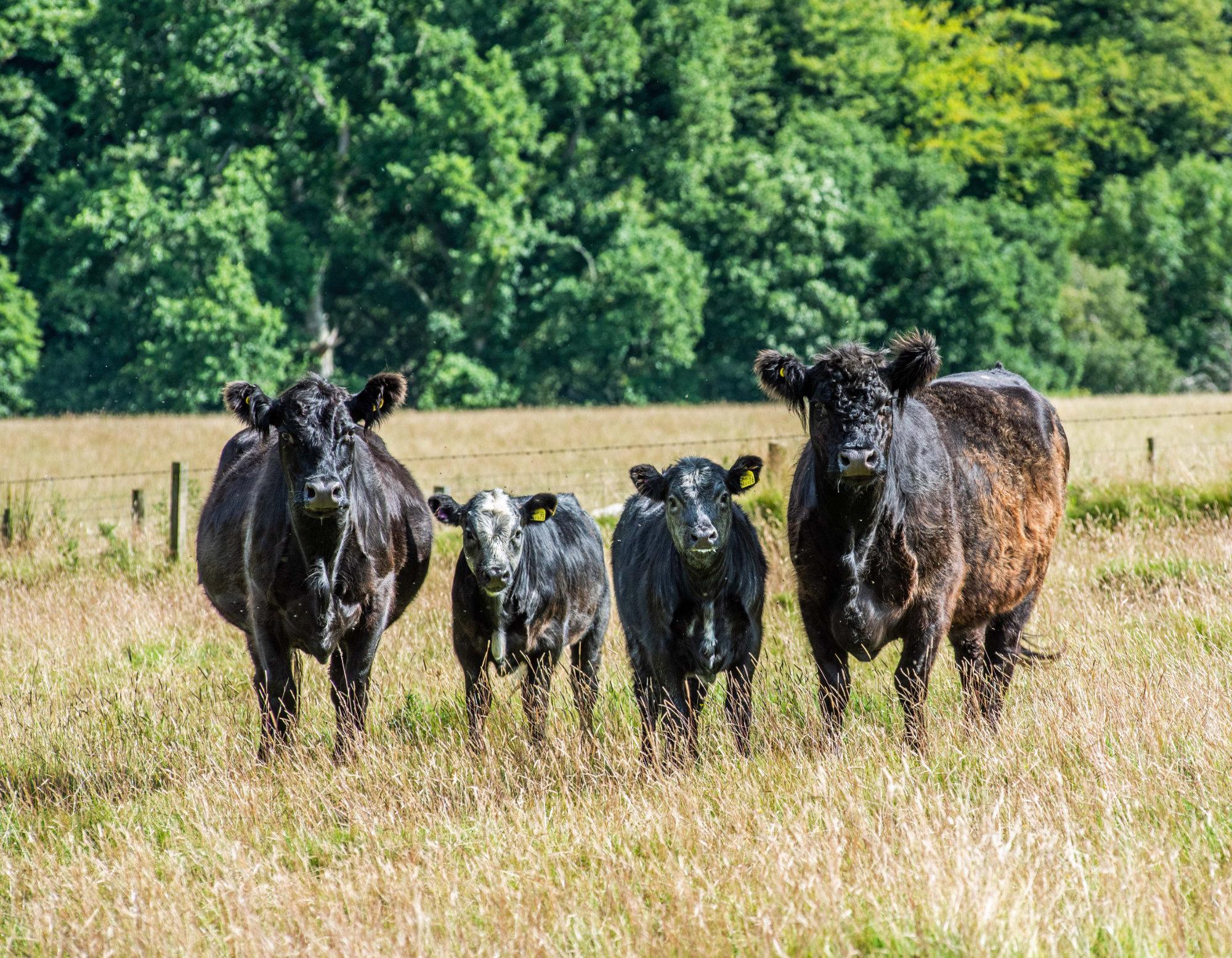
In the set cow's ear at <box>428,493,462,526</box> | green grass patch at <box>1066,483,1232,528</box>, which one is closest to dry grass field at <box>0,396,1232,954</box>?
cow's ear at <box>428,493,462,526</box>

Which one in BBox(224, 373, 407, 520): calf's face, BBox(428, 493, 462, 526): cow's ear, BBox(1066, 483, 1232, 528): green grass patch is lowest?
BBox(1066, 483, 1232, 528): green grass patch

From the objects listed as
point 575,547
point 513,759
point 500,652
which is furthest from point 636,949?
point 575,547

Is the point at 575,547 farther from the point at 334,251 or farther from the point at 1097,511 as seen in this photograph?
the point at 334,251

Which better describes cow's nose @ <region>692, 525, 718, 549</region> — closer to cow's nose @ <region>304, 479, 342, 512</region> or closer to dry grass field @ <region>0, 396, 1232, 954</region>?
dry grass field @ <region>0, 396, 1232, 954</region>

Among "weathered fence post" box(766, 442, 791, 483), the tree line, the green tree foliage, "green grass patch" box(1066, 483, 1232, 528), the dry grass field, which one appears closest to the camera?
the dry grass field

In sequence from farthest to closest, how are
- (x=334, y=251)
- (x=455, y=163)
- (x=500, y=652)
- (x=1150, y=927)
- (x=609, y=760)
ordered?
(x=334, y=251)
(x=455, y=163)
(x=500, y=652)
(x=609, y=760)
(x=1150, y=927)

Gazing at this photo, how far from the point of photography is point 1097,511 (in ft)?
37.3

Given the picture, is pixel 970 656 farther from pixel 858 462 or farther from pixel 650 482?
pixel 858 462

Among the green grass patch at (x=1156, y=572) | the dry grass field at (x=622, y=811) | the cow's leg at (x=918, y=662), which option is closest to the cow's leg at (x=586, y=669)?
the dry grass field at (x=622, y=811)

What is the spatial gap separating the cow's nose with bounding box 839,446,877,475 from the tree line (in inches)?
1171

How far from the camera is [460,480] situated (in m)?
16.0

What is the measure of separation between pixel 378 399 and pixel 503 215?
96.9 ft

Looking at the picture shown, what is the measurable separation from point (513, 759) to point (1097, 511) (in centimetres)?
685

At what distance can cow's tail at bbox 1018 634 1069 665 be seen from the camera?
7.17 meters
